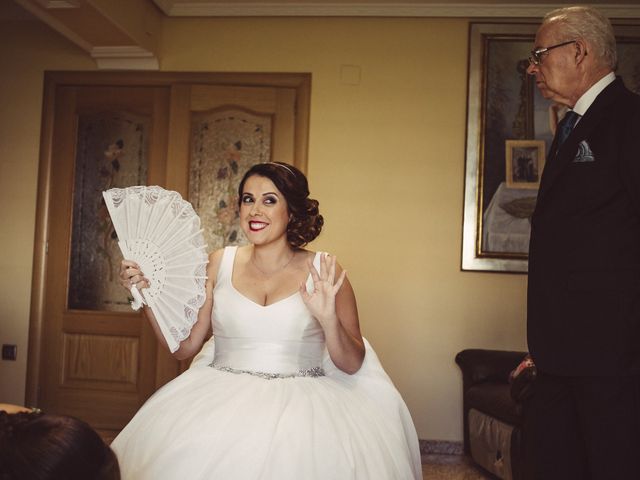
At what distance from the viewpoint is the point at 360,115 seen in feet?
15.2

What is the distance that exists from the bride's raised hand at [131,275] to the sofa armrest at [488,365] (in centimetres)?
268

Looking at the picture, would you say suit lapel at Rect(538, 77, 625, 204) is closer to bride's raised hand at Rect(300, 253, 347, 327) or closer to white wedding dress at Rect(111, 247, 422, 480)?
bride's raised hand at Rect(300, 253, 347, 327)

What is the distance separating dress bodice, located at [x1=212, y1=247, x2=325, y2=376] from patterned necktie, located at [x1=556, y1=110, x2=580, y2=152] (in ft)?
3.07

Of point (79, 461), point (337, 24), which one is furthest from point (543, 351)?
point (337, 24)

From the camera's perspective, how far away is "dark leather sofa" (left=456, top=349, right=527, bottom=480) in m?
3.58

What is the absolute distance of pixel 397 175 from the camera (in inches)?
181

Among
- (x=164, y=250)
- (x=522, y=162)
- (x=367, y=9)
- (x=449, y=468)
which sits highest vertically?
(x=367, y=9)

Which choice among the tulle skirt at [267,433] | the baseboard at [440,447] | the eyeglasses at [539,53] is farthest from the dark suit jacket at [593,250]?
the baseboard at [440,447]

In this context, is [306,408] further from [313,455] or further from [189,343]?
[189,343]

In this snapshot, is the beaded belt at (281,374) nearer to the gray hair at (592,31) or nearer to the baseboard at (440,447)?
the gray hair at (592,31)

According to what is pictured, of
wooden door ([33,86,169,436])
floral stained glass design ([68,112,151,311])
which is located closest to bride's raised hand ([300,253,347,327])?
wooden door ([33,86,169,436])

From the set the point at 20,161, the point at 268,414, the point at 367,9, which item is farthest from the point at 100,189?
the point at 268,414

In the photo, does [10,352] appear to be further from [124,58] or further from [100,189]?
[124,58]

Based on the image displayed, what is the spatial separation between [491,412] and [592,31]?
2538 millimetres
